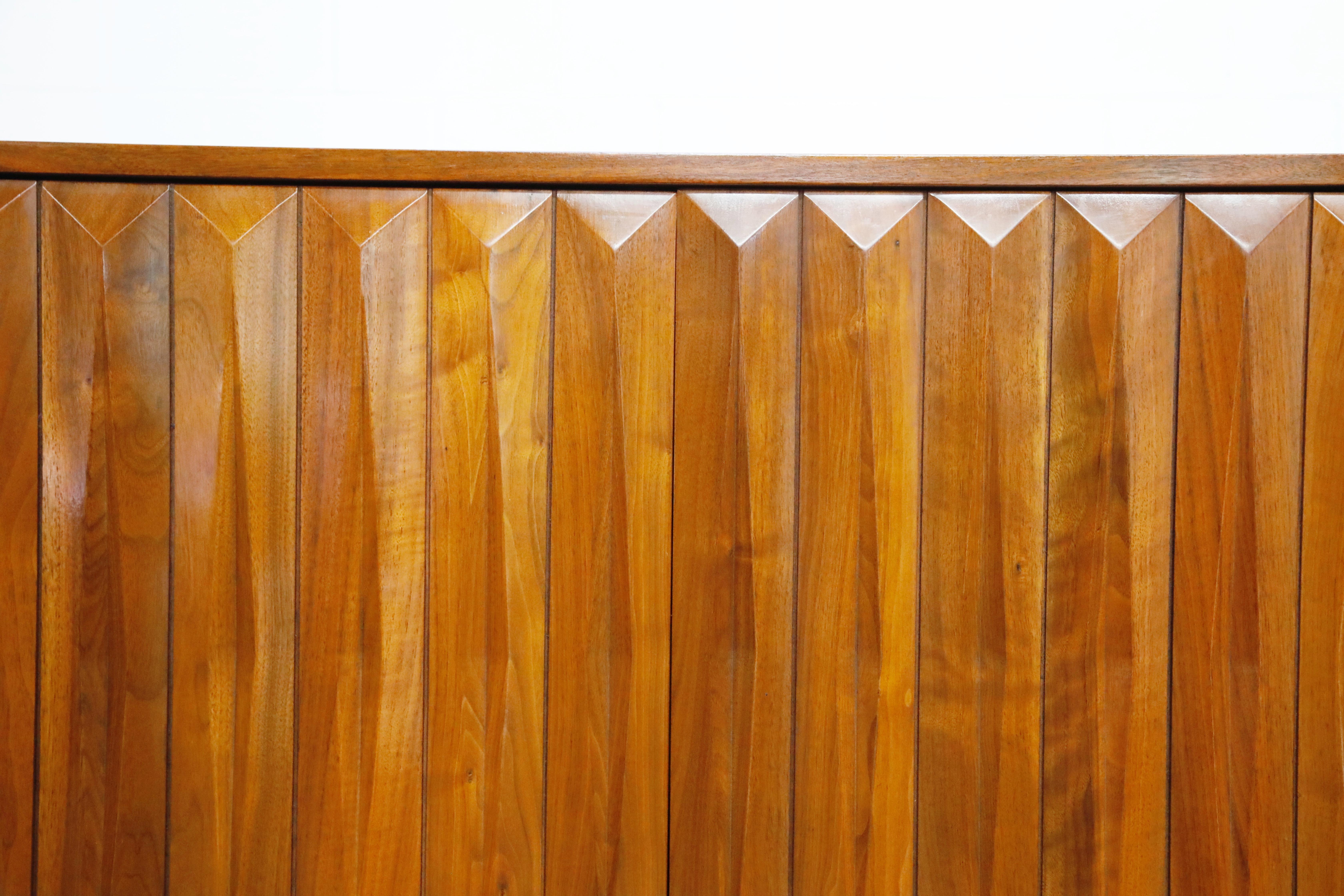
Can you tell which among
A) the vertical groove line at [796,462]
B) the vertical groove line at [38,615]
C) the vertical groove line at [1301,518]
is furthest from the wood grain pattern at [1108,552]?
the vertical groove line at [38,615]

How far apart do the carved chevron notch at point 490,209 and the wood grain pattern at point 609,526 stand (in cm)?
5

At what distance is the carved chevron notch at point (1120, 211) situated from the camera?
94cm

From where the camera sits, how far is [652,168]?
3.10 feet

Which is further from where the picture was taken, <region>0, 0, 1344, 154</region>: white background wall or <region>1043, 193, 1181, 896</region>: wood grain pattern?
<region>0, 0, 1344, 154</region>: white background wall

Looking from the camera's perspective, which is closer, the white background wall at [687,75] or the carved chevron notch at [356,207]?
the carved chevron notch at [356,207]

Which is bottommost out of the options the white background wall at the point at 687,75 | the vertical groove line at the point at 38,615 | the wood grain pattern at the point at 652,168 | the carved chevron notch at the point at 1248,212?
the vertical groove line at the point at 38,615

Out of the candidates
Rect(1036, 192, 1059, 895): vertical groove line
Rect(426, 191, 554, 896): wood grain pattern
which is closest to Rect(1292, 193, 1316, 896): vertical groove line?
Rect(1036, 192, 1059, 895): vertical groove line

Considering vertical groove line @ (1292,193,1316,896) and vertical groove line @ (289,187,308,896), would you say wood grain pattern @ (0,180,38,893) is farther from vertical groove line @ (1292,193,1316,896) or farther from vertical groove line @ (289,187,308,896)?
vertical groove line @ (1292,193,1316,896)

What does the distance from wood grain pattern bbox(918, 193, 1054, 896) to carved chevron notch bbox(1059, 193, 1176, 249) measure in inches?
3.2

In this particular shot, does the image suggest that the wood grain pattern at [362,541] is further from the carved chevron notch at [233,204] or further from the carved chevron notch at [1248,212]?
the carved chevron notch at [1248,212]

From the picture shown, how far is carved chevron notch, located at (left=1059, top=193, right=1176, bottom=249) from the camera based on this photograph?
94cm

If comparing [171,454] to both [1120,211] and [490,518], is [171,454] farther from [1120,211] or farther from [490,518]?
[1120,211]

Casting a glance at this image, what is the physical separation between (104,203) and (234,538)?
0.50 metres

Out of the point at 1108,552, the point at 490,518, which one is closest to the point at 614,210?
the point at 490,518
